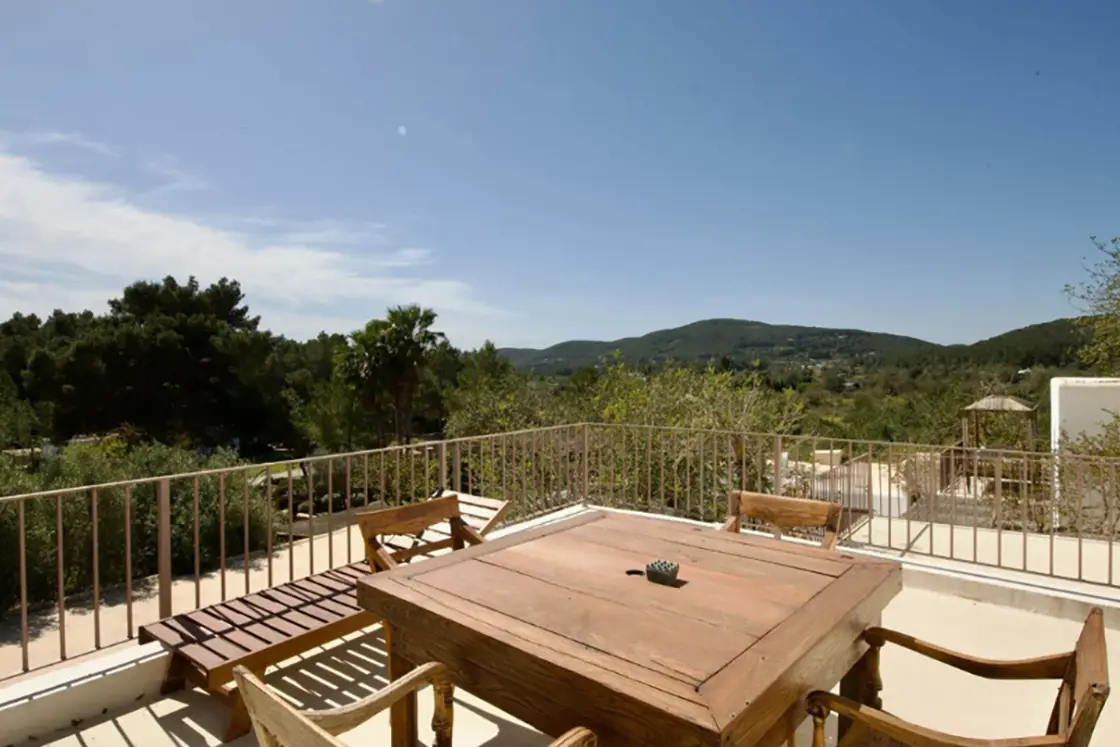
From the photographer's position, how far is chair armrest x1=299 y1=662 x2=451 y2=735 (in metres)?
1.33

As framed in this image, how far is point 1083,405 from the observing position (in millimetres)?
10172

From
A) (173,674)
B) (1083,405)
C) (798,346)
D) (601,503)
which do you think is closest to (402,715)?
(173,674)

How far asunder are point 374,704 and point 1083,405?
12.4m

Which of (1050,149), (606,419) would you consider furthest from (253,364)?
(1050,149)

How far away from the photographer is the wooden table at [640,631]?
132cm

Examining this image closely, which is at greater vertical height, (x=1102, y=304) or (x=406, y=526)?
(x=1102, y=304)

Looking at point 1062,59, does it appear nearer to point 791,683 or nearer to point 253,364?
point 791,683

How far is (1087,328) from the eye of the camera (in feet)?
41.0

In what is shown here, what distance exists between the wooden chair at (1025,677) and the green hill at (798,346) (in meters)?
10.1

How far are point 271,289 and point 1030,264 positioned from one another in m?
24.2

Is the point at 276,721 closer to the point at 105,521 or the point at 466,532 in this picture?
the point at 466,532

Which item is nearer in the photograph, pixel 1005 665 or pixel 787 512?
pixel 1005 665

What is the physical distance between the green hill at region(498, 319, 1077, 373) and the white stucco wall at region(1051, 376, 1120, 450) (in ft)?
11.5

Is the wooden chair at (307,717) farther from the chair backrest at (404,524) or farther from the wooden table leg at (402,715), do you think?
the chair backrest at (404,524)
